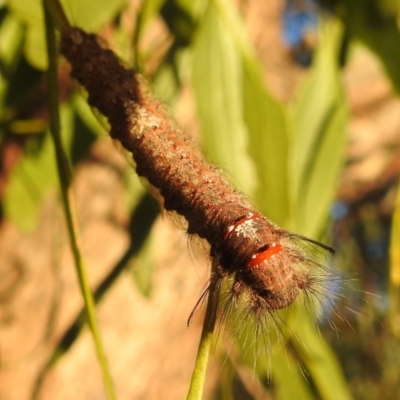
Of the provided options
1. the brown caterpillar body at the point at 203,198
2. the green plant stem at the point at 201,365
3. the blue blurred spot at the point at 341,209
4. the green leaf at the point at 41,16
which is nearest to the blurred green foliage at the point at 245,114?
the green leaf at the point at 41,16


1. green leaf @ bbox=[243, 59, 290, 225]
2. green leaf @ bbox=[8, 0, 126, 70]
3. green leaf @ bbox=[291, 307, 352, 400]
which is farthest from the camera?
green leaf @ bbox=[291, 307, 352, 400]

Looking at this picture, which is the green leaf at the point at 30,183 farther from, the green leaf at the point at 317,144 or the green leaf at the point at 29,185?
the green leaf at the point at 317,144

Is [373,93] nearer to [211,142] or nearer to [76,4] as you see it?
[211,142]

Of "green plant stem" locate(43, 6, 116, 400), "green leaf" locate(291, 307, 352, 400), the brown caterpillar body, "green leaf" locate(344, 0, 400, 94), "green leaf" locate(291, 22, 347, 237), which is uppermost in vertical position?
"green leaf" locate(344, 0, 400, 94)

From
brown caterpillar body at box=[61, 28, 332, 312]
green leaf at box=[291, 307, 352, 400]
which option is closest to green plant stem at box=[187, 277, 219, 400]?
brown caterpillar body at box=[61, 28, 332, 312]

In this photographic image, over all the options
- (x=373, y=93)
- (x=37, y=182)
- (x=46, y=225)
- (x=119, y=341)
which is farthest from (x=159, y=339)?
(x=373, y=93)

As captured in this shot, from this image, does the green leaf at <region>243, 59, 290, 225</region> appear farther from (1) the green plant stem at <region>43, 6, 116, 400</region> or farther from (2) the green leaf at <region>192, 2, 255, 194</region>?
(1) the green plant stem at <region>43, 6, 116, 400</region>
